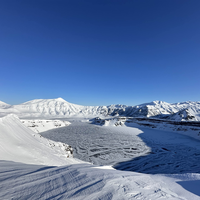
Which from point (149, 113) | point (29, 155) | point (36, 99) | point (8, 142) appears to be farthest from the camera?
point (36, 99)

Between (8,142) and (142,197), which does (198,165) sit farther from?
(8,142)

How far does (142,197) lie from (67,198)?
1552 millimetres

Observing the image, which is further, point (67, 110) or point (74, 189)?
point (67, 110)

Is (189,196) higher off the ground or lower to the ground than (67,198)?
lower

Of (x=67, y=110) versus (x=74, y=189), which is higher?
(x=67, y=110)

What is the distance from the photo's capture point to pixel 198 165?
10.0 metres

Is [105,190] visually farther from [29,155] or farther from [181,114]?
[181,114]

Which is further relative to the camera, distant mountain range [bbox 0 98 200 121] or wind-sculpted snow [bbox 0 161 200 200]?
distant mountain range [bbox 0 98 200 121]

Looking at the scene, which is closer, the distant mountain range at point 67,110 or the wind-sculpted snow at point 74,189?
the wind-sculpted snow at point 74,189

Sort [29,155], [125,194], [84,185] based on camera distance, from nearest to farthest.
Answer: [125,194], [84,185], [29,155]

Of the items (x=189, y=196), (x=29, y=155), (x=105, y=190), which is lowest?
(x=29, y=155)

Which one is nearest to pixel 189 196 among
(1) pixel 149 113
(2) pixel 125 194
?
(2) pixel 125 194

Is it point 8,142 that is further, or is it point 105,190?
point 8,142

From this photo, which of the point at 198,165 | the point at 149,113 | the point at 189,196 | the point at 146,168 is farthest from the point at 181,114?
the point at 189,196
